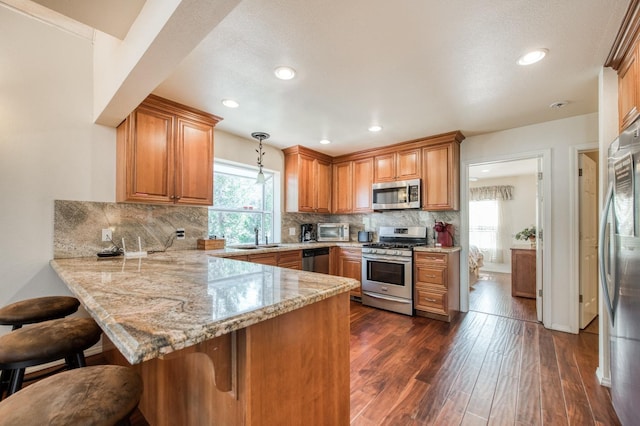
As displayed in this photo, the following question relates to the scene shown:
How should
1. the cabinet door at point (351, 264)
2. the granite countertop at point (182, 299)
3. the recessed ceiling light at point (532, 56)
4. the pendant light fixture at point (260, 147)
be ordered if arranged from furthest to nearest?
the cabinet door at point (351, 264)
the pendant light fixture at point (260, 147)
the recessed ceiling light at point (532, 56)
the granite countertop at point (182, 299)

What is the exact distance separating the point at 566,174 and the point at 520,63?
1781 millimetres

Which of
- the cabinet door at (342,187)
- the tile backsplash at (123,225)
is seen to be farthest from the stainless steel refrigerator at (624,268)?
the tile backsplash at (123,225)

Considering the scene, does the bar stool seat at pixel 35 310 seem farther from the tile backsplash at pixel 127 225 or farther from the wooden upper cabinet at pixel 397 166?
the wooden upper cabinet at pixel 397 166

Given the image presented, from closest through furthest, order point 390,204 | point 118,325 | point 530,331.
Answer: point 118,325, point 530,331, point 390,204

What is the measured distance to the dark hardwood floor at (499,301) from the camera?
355 cm

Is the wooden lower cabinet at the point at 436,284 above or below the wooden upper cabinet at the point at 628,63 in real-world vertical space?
below

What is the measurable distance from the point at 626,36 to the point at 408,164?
2384 mm

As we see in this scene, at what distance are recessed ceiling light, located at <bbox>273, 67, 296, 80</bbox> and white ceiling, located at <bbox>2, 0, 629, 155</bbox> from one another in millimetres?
56

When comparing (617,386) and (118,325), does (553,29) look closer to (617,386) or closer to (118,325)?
(617,386)

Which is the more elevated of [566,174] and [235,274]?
[566,174]

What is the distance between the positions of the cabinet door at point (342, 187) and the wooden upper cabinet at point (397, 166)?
0.50 metres

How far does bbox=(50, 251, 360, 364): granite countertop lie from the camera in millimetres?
637

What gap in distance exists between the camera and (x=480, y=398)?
1830mm

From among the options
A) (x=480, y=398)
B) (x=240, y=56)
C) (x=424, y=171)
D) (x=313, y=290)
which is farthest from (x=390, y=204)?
(x=313, y=290)
